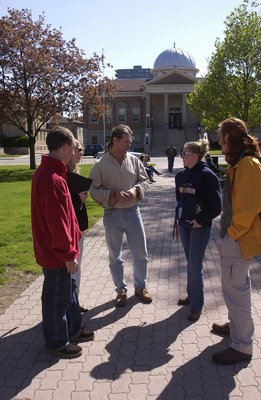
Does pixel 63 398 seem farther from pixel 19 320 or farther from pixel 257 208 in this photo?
pixel 257 208

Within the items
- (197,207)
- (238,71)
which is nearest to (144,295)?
(197,207)

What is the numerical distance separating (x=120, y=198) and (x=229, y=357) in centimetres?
204

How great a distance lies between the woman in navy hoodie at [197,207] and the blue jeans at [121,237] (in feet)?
2.20

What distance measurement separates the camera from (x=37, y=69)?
22.4 metres

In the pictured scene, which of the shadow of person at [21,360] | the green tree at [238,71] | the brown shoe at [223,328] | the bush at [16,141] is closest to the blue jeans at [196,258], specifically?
the brown shoe at [223,328]

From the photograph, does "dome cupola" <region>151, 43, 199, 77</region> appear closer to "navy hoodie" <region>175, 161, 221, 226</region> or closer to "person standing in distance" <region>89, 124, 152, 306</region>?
"person standing in distance" <region>89, 124, 152, 306</region>

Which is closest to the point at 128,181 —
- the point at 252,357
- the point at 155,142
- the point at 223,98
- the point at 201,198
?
the point at 201,198

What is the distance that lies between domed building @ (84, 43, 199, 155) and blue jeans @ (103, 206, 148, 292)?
51.1m

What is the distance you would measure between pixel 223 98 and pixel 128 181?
18679 mm

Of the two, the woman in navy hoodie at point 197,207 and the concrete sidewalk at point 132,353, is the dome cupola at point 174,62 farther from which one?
the woman in navy hoodie at point 197,207

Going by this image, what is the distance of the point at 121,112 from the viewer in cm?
6738

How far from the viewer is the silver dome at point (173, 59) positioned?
69.8 meters

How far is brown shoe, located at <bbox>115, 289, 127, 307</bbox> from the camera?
478cm

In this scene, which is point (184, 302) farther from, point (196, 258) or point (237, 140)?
point (237, 140)
